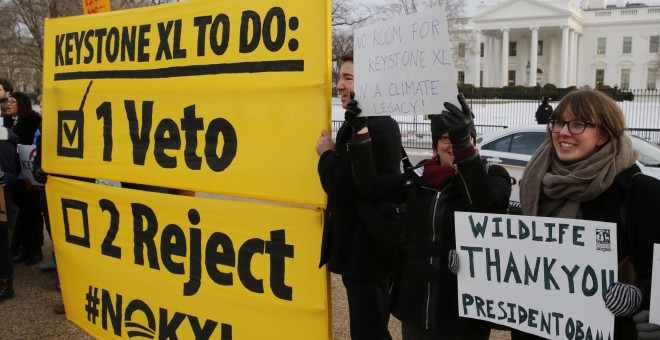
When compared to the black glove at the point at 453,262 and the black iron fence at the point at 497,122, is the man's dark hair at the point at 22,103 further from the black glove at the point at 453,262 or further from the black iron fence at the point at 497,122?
the black iron fence at the point at 497,122

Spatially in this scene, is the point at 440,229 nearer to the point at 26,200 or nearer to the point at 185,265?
the point at 185,265

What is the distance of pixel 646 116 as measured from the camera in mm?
27500

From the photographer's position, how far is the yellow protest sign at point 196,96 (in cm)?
290

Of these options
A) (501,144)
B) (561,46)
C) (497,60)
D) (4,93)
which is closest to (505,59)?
(497,60)

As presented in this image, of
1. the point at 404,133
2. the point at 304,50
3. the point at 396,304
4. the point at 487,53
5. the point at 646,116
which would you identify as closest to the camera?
the point at 396,304

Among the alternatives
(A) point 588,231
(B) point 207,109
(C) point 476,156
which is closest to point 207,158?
(B) point 207,109

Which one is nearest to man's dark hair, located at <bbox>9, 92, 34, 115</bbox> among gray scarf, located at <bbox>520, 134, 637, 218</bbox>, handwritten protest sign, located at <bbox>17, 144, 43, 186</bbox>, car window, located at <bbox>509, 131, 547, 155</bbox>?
handwritten protest sign, located at <bbox>17, 144, 43, 186</bbox>

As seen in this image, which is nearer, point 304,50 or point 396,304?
point 396,304

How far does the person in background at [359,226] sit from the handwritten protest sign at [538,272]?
21.8 inches

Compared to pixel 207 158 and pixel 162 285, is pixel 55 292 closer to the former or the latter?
pixel 162 285

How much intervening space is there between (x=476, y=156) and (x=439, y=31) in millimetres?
551

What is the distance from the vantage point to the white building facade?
68250 millimetres

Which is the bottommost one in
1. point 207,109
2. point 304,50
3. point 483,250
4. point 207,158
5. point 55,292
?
point 55,292

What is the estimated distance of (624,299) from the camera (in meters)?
2.03
